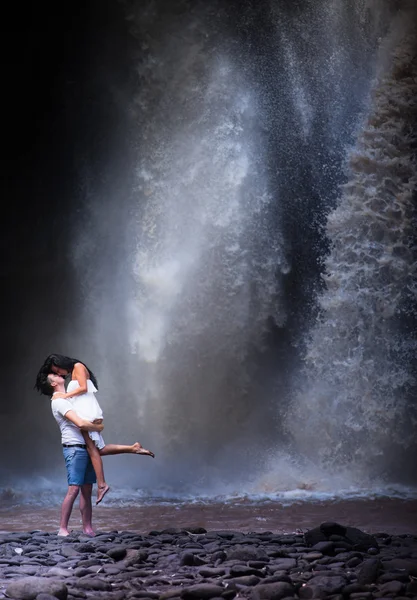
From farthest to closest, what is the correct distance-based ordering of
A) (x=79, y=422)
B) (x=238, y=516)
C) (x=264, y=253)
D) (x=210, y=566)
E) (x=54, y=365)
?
(x=264, y=253) < (x=238, y=516) < (x=54, y=365) < (x=79, y=422) < (x=210, y=566)

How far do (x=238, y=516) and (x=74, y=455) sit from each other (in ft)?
A: 10.1

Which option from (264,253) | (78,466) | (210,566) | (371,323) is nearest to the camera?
(210,566)

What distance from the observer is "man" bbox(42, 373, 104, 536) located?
19.4ft

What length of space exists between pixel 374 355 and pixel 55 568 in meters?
7.68

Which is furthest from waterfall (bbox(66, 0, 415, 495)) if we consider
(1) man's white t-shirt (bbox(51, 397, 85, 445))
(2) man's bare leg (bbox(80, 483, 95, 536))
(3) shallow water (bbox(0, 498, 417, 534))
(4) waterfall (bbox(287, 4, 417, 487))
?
(1) man's white t-shirt (bbox(51, 397, 85, 445))

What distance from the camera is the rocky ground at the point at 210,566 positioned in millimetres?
3969

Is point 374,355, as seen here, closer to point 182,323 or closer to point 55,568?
point 182,323

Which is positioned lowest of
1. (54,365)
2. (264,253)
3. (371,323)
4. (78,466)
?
(78,466)

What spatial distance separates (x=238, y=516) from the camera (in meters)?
8.47

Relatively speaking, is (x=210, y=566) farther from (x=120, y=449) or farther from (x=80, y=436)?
(x=80, y=436)

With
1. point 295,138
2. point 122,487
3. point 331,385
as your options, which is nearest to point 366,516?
point 331,385

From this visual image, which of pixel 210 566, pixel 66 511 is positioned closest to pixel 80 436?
pixel 66 511

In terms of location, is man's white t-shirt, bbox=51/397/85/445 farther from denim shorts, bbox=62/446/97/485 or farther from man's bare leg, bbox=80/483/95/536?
man's bare leg, bbox=80/483/95/536

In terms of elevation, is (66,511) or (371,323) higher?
(371,323)
